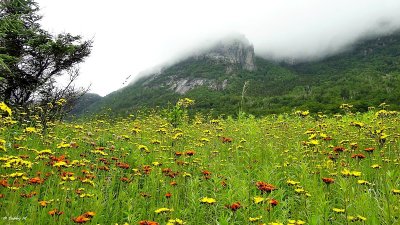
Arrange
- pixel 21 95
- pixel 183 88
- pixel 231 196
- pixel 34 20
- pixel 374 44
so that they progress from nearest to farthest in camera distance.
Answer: pixel 231 196
pixel 21 95
pixel 34 20
pixel 183 88
pixel 374 44

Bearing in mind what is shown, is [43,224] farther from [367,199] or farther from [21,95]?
[21,95]

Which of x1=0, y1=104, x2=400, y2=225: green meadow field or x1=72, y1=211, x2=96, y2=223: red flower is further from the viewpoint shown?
x1=0, y1=104, x2=400, y2=225: green meadow field

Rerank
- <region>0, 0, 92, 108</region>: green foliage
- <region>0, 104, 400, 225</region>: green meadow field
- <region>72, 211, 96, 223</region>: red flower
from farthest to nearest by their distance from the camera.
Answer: <region>0, 0, 92, 108</region>: green foliage → <region>0, 104, 400, 225</region>: green meadow field → <region>72, 211, 96, 223</region>: red flower

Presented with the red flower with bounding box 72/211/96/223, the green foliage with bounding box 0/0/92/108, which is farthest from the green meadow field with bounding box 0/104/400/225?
the green foliage with bounding box 0/0/92/108

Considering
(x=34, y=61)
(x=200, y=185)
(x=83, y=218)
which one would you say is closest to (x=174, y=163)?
(x=200, y=185)

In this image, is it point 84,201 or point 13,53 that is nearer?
point 84,201

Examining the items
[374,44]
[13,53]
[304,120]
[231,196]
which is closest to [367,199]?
[231,196]

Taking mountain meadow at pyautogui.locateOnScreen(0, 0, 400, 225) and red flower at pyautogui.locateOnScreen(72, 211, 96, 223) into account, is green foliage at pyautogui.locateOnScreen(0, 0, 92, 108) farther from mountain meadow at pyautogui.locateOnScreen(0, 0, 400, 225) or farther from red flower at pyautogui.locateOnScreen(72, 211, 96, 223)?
red flower at pyautogui.locateOnScreen(72, 211, 96, 223)

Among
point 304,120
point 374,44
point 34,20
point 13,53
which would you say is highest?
point 374,44

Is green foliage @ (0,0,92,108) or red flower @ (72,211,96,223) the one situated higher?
green foliage @ (0,0,92,108)

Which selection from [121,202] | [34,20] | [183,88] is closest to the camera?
[121,202]

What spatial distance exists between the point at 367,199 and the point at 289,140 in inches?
Answer: 160

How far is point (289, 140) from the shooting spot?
26.6ft

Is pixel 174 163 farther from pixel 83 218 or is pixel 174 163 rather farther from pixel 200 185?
pixel 83 218
